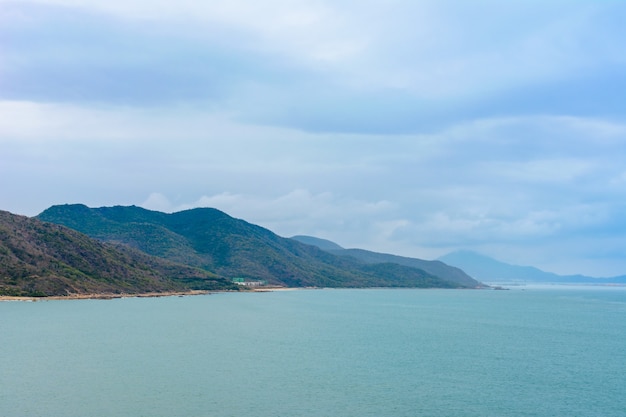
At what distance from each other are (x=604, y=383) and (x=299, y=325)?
89.5m

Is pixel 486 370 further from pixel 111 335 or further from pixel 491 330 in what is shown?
pixel 111 335

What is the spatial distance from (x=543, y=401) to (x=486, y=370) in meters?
19.5

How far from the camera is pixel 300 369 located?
3617 inches

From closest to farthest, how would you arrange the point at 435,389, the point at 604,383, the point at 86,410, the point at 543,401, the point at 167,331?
the point at 86,410 → the point at 543,401 → the point at 435,389 → the point at 604,383 → the point at 167,331

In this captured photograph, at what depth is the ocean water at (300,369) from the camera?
2726 inches

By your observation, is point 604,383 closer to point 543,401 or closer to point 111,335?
point 543,401

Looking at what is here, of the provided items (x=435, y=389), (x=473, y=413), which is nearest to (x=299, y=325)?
(x=435, y=389)

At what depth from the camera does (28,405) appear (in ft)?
220

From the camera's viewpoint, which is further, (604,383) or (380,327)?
(380,327)

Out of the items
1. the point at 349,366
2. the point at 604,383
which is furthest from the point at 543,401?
the point at 349,366

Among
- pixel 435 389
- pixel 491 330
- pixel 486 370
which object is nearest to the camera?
pixel 435 389

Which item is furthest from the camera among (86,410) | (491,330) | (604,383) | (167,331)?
(491,330)

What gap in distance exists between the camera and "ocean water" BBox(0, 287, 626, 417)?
6925 cm

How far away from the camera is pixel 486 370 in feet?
305
